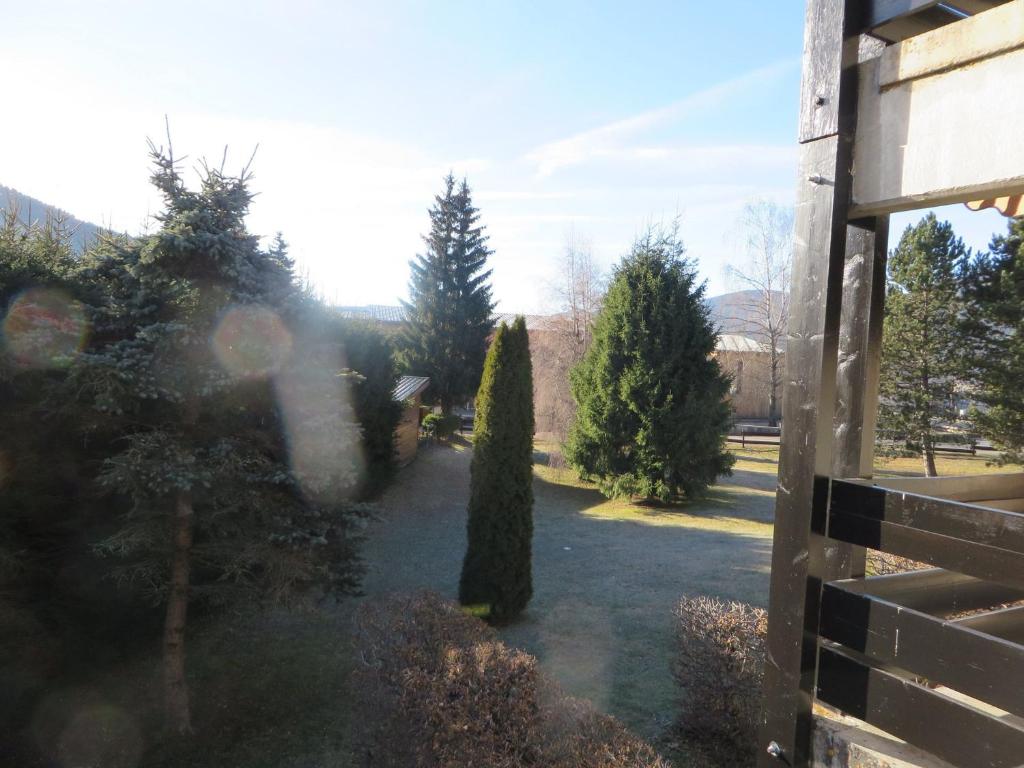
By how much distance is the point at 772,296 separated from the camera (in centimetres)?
2636

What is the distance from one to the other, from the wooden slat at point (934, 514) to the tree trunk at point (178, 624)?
5.30 metres

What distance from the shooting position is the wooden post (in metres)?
1.66

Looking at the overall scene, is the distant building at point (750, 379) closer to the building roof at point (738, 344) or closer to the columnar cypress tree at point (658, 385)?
the building roof at point (738, 344)

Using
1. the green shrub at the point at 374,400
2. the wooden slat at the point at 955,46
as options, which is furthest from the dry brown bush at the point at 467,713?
the green shrub at the point at 374,400

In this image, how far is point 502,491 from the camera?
7.77 metres

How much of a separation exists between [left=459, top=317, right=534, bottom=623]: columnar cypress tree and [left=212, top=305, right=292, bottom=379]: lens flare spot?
9.87 ft

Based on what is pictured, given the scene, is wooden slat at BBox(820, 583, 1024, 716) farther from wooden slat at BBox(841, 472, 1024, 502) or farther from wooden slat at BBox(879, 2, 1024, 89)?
wooden slat at BBox(879, 2, 1024, 89)

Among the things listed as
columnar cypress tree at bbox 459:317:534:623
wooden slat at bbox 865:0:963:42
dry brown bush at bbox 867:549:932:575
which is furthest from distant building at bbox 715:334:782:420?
wooden slat at bbox 865:0:963:42

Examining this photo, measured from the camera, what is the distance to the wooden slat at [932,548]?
1.30 m

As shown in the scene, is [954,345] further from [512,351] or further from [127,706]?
[127,706]

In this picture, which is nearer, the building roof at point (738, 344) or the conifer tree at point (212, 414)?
the conifer tree at point (212, 414)

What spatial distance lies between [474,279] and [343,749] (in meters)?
22.9

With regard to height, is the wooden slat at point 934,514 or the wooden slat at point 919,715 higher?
the wooden slat at point 934,514

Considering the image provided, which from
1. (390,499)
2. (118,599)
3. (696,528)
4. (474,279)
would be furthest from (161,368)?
(474,279)
